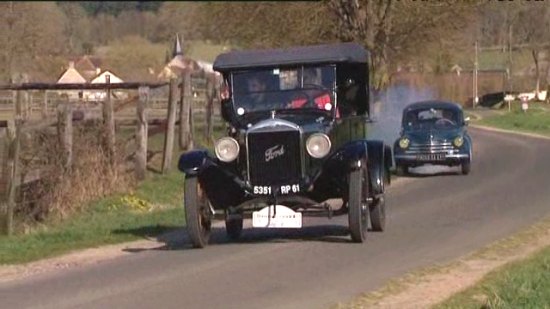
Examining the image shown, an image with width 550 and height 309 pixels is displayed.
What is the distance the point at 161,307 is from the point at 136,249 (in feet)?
17.8

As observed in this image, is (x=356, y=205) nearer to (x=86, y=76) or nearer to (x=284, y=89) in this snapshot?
(x=284, y=89)

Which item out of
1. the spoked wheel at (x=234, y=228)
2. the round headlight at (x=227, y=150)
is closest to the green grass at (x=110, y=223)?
the spoked wheel at (x=234, y=228)

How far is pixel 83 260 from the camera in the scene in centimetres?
Result: 1565

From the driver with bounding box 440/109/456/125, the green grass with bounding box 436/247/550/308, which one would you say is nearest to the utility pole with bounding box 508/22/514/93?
the driver with bounding box 440/109/456/125

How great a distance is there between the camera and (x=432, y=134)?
31.7 m

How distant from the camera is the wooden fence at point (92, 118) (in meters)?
20.3

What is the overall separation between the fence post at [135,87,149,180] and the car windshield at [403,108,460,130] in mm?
8179

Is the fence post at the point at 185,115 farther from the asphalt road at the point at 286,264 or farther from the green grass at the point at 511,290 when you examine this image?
the green grass at the point at 511,290

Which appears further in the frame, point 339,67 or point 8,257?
point 339,67

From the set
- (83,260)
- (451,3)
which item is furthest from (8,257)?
(451,3)

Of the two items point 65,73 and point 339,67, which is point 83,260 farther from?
point 65,73

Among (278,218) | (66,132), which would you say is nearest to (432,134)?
(66,132)

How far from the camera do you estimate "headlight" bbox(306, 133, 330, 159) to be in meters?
15.9

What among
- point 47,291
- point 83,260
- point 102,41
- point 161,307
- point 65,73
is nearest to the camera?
point 161,307
